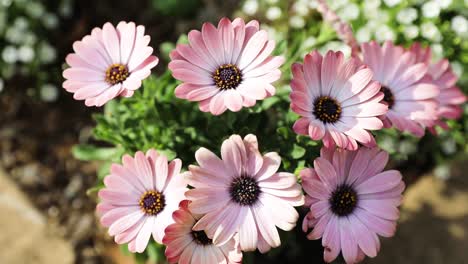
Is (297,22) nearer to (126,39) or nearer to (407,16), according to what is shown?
(407,16)

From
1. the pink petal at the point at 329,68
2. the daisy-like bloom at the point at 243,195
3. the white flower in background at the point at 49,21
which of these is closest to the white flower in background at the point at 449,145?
the pink petal at the point at 329,68

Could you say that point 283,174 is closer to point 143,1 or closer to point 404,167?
point 404,167

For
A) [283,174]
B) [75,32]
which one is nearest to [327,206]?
[283,174]

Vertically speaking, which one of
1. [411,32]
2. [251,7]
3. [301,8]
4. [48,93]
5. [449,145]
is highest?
[48,93]

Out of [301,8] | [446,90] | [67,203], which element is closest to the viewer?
[446,90]

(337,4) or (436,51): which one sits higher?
(337,4)

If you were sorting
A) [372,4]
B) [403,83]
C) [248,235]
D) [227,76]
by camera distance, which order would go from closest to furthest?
[248,235], [227,76], [403,83], [372,4]

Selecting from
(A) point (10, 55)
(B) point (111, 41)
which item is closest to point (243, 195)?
(B) point (111, 41)

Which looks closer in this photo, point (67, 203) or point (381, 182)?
point (381, 182)
